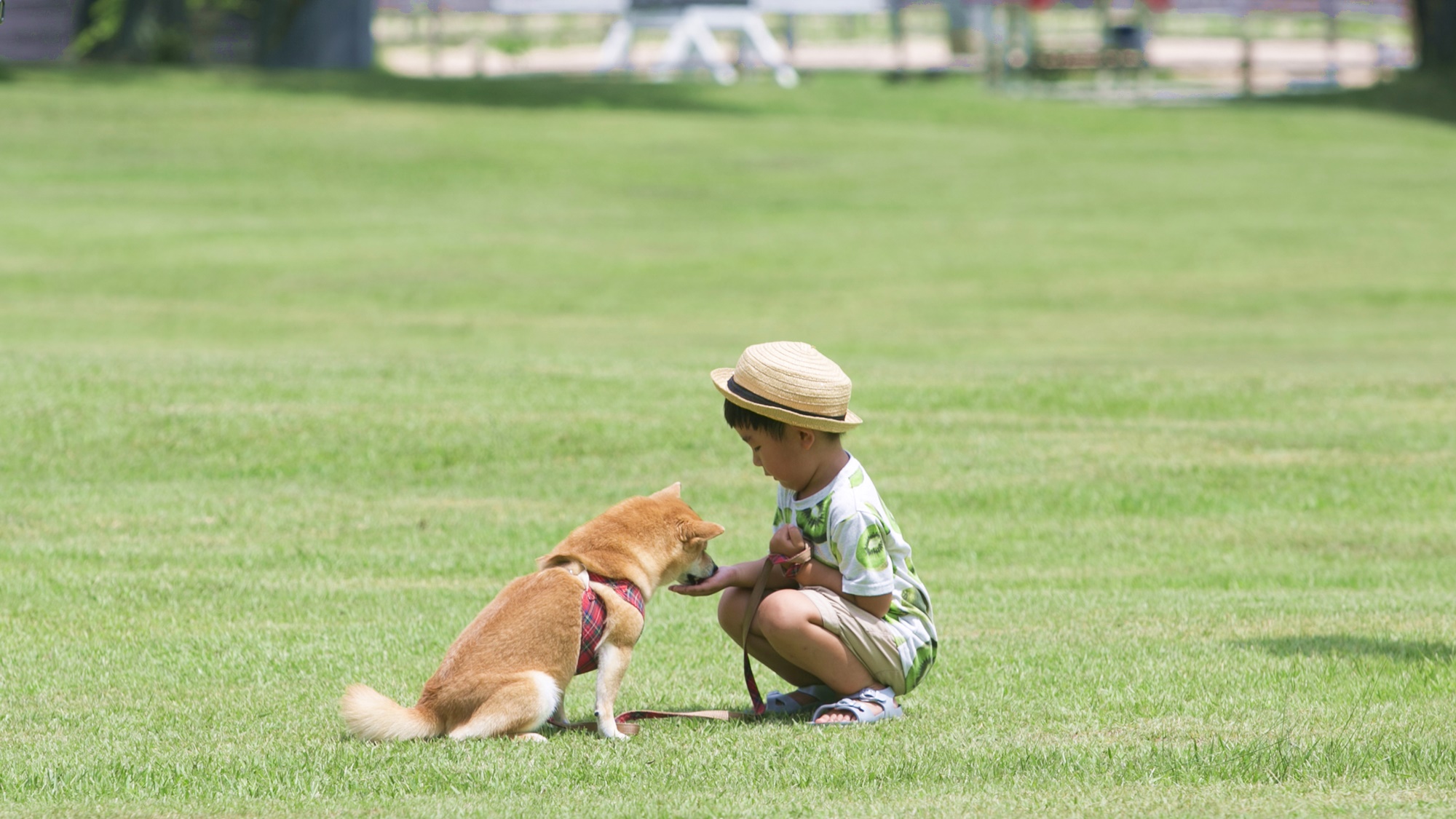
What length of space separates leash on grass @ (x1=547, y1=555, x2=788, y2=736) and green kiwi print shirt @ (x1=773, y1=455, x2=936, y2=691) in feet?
0.54

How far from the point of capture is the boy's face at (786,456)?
5562 mm

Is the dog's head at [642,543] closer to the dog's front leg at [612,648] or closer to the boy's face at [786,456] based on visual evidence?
the dog's front leg at [612,648]

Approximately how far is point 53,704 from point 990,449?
7.06 meters

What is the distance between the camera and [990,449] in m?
11.9

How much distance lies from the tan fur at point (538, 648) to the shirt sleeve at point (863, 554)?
393 mm

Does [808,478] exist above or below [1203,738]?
above

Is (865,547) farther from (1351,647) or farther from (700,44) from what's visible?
(700,44)

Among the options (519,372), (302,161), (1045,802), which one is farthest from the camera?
(302,161)

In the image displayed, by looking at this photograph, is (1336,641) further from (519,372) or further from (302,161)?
(302,161)

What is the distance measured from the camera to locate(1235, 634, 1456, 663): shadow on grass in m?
6.85

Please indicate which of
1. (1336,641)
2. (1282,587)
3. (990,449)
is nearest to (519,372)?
(990,449)

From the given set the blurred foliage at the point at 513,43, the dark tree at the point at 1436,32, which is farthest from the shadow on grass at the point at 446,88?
the dark tree at the point at 1436,32

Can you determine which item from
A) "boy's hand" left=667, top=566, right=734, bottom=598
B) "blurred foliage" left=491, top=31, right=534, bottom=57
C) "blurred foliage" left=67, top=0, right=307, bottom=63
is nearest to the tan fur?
"boy's hand" left=667, top=566, right=734, bottom=598

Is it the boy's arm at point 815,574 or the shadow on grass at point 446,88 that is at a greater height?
the boy's arm at point 815,574
